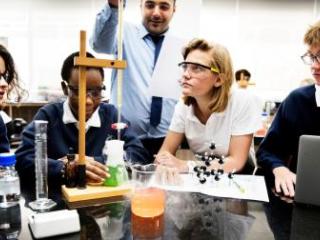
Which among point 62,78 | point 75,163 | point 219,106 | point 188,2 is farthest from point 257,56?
point 75,163

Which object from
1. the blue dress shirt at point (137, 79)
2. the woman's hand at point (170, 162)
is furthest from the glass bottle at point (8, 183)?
the blue dress shirt at point (137, 79)

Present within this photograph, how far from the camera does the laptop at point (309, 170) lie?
916 mm

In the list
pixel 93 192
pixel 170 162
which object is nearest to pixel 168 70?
pixel 170 162

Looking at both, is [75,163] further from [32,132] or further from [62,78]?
[62,78]

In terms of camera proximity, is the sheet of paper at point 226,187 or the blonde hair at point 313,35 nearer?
the sheet of paper at point 226,187

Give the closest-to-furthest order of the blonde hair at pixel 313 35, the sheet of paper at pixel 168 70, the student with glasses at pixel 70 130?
the student with glasses at pixel 70 130, the blonde hair at pixel 313 35, the sheet of paper at pixel 168 70

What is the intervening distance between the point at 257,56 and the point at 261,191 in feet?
14.8

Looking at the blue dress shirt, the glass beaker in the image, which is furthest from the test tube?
the blue dress shirt

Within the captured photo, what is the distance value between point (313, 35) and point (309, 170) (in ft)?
2.10

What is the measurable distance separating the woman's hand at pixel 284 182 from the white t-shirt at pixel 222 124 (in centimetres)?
30

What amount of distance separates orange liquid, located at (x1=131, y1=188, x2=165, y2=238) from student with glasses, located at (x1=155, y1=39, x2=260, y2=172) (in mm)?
545

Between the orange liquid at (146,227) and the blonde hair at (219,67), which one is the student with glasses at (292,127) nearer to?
the blonde hair at (219,67)

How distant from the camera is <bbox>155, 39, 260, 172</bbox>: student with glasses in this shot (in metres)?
1.46

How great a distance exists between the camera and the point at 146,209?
0.83m
